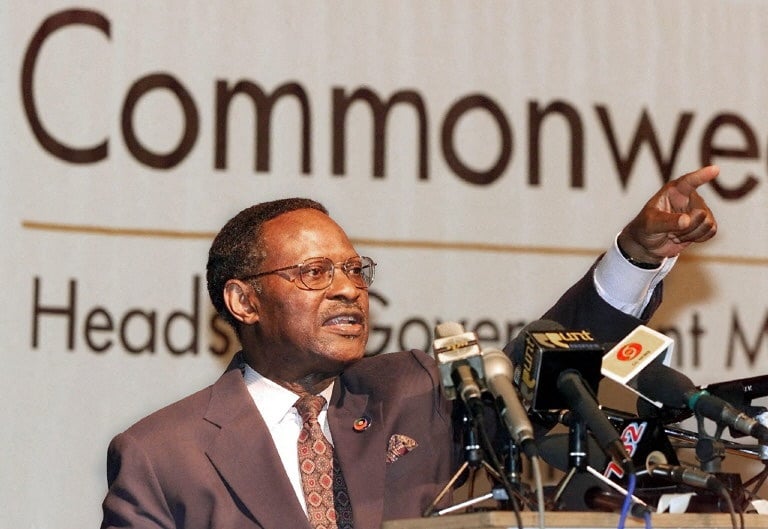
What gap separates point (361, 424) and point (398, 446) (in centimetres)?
10

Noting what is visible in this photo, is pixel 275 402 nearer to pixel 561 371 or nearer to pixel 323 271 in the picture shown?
pixel 323 271

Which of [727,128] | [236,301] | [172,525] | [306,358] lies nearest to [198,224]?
[236,301]

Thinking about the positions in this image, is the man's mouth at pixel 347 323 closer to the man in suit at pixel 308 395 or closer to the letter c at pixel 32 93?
the man in suit at pixel 308 395

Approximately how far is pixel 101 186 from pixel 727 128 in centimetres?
224

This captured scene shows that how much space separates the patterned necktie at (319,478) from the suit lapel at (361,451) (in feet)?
0.10

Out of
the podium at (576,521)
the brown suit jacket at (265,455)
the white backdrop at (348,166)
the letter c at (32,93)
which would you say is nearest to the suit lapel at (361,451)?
the brown suit jacket at (265,455)

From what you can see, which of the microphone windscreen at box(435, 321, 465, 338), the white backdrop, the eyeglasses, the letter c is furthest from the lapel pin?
the letter c

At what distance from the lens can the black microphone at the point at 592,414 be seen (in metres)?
2.05

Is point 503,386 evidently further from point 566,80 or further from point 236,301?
point 566,80

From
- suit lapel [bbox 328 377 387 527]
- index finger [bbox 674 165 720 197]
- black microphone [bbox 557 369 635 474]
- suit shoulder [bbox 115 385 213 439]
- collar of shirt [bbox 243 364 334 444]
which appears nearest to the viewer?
black microphone [bbox 557 369 635 474]

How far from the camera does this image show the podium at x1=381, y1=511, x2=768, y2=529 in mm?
2055

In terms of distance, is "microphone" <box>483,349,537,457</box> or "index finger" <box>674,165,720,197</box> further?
"index finger" <box>674,165,720,197</box>

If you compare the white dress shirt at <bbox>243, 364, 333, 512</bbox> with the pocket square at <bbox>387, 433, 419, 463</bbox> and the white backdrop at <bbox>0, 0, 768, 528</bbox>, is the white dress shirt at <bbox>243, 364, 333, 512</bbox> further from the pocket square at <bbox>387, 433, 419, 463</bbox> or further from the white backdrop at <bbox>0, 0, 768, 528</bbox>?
the white backdrop at <bbox>0, 0, 768, 528</bbox>

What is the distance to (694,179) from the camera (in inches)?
112
